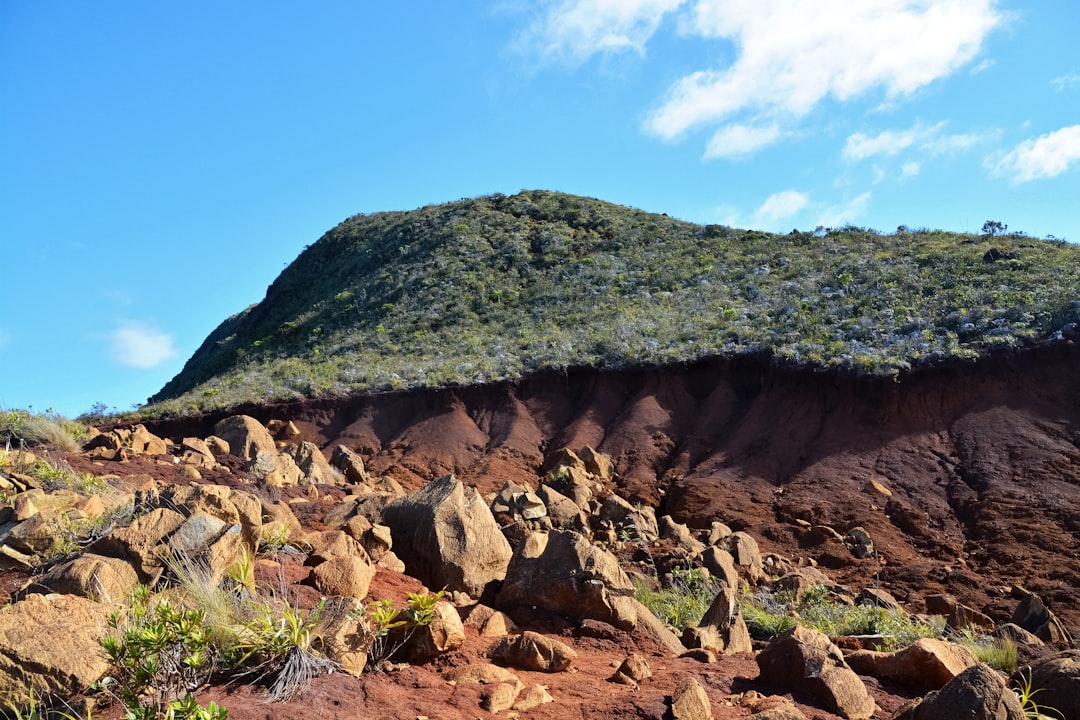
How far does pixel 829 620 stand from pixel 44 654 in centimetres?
720

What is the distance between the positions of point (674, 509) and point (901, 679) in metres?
10.7

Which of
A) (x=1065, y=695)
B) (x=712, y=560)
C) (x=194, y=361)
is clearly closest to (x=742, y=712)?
(x=1065, y=695)

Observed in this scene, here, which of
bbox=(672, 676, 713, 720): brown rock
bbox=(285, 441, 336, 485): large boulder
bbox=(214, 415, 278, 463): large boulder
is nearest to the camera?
bbox=(672, 676, 713, 720): brown rock

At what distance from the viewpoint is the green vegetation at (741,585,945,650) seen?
24.8 feet

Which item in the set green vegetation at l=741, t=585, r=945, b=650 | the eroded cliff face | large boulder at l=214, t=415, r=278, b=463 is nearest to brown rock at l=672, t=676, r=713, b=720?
green vegetation at l=741, t=585, r=945, b=650

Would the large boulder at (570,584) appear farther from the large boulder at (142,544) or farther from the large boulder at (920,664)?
the large boulder at (142,544)

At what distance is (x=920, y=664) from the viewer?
512cm

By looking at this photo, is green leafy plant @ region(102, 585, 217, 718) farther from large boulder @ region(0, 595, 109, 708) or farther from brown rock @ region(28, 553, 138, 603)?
brown rock @ region(28, 553, 138, 603)

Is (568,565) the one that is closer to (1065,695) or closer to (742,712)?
(742,712)

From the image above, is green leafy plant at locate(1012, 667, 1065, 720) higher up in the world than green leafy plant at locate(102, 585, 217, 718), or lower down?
lower down

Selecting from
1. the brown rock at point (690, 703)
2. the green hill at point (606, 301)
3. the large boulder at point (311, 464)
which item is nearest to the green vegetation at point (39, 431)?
the large boulder at point (311, 464)

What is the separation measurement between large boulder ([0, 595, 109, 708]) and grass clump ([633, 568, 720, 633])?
4.91m

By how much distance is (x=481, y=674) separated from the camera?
4.62m

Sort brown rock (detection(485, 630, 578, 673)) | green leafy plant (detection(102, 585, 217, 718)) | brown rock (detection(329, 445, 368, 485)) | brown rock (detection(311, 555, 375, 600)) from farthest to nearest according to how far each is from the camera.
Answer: brown rock (detection(329, 445, 368, 485)) → brown rock (detection(311, 555, 375, 600)) → brown rock (detection(485, 630, 578, 673)) → green leafy plant (detection(102, 585, 217, 718))
